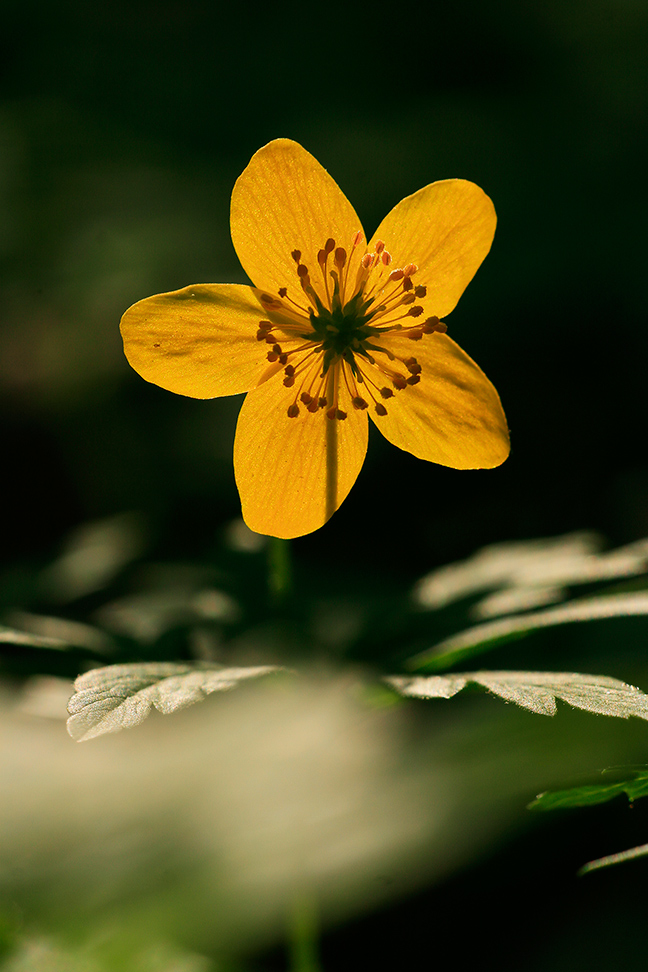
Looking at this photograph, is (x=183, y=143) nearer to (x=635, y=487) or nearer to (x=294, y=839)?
(x=635, y=487)

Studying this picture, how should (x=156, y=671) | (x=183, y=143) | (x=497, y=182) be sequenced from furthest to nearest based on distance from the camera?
1. (x=183, y=143)
2. (x=497, y=182)
3. (x=156, y=671)

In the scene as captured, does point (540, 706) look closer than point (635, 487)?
Yes

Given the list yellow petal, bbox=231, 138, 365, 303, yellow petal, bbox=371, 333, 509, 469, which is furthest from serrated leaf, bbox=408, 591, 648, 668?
yellow petal, bbox=231, 138, 365, 303

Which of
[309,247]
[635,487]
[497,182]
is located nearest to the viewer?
[309,247]

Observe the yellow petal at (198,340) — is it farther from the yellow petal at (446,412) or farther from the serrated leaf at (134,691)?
the serrated leaf at (134,691)

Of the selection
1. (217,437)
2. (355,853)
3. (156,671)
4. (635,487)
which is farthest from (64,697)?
(635,487)

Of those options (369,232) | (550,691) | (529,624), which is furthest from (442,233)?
(369,232)

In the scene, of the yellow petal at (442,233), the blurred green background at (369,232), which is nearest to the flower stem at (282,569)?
the yellow petal at (442,233)

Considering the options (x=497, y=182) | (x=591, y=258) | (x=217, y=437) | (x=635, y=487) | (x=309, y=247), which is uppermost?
(x=497, y=182)
